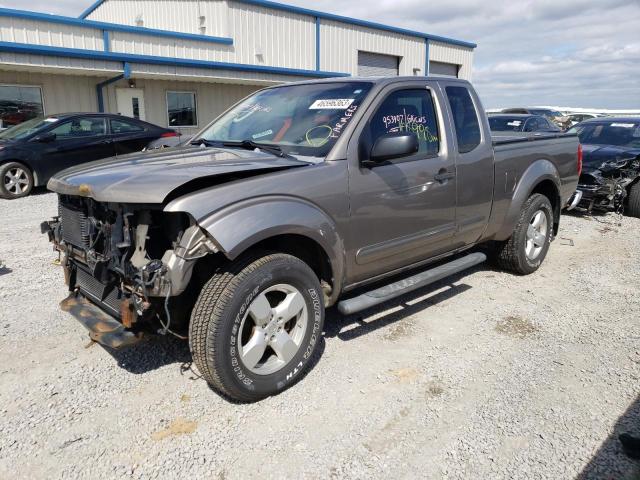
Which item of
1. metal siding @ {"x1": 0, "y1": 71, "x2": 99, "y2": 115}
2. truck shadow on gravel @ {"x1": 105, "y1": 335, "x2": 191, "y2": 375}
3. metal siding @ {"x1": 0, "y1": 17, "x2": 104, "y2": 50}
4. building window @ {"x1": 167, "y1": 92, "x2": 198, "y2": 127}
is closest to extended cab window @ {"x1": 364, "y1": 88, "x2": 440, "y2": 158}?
truck shadow on gravel @ {"x1": 105, "y1": 335, "x2": 191, "y2": 375}

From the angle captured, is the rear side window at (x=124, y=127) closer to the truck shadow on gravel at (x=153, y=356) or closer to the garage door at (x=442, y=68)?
the truck shadow on gravel at (x=153, y=356)

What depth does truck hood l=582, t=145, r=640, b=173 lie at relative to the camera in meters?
8.75

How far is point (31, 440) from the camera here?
281 cm

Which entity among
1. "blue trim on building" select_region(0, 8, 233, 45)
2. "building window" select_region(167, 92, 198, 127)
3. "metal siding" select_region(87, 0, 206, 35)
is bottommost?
"building window" select_region(167, 92, 198, 127)

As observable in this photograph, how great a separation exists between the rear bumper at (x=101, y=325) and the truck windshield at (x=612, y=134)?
378 inches

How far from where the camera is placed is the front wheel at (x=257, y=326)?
288cm

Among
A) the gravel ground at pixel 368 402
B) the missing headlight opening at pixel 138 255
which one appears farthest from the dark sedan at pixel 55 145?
the missing headlight opening at pixel 138 255

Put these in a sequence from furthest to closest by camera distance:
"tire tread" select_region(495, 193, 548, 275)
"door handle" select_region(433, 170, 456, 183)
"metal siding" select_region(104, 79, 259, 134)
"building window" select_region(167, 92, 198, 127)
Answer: "building window" select_region(167, 92, 198, 127) < "metal siding" select_region(104, 79, 259, 134) < "tire tread" select_region(495, 193, 548, 275) < "door handle" select_region(433, 170, 456, 183)

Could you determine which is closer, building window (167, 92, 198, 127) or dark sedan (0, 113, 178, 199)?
dark sedan (0, 113, 178, 199)

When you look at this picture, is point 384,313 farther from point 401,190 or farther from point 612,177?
point 612,177

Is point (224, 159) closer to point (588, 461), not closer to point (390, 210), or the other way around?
point (390, 210)

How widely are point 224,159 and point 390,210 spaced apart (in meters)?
1.24

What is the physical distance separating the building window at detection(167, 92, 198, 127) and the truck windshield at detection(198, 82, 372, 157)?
521 inches

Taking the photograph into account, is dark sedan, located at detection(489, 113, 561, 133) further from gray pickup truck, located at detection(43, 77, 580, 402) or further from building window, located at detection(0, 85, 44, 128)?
building window, located at detection(0, 85, 44, 128)
